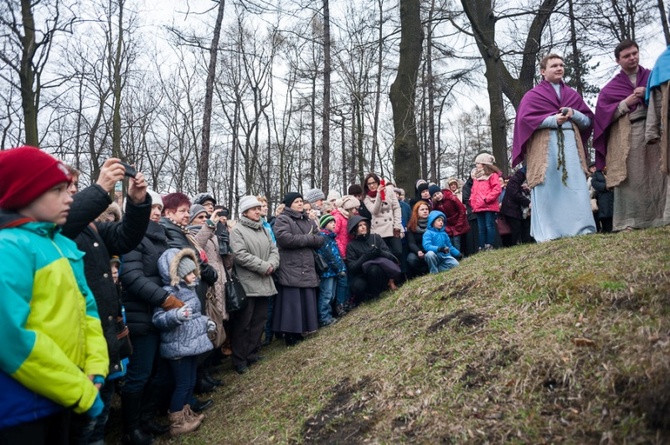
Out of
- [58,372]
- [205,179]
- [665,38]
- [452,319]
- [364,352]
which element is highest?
[665,38]

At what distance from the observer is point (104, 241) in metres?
3.59

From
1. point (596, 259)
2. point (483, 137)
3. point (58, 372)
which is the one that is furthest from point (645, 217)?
point (483, 137)

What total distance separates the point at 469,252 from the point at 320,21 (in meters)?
10.2

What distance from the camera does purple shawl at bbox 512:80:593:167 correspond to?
5996mm

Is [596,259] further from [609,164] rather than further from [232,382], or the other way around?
[232,382]

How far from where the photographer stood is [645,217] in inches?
219

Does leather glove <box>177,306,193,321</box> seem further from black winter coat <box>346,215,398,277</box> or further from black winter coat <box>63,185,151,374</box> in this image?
black winter coat <box>346,215,398,277</box>

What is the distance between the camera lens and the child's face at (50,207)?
233 centimetres

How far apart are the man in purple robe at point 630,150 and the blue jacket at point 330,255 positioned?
12.9ft

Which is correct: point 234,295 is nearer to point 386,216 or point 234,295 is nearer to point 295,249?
point 295,249

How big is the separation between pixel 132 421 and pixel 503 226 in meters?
6.90

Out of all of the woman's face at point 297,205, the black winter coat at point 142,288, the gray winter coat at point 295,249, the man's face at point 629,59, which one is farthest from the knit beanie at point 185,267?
Answer: the man's face at point 629,59

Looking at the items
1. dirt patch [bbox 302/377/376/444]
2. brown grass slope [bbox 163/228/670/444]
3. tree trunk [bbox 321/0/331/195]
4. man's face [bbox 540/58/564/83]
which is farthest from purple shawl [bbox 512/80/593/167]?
tree trunk [bbox 321/0/331/195]

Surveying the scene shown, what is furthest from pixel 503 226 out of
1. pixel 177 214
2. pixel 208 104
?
pixel 208 104
